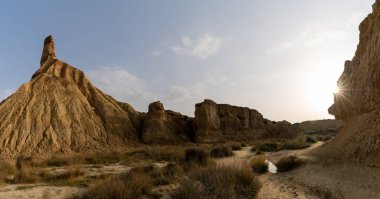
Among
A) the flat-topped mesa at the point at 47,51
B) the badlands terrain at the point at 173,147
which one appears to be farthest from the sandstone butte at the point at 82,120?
the badlands terrain at the point at 173,147

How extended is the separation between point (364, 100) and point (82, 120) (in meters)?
26.3

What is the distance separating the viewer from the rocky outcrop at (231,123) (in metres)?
39.2

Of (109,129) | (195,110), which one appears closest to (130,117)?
(109,129)

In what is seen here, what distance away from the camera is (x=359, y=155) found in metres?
9.96

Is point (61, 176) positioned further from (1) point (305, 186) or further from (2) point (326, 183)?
(2) point (326, 183)

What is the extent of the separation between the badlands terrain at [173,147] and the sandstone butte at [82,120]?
117 millimetres

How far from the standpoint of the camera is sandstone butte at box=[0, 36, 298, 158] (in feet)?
89.6

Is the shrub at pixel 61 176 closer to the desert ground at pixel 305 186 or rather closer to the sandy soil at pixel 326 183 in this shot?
the desert ground at pixel 305 186

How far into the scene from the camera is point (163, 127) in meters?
36.8

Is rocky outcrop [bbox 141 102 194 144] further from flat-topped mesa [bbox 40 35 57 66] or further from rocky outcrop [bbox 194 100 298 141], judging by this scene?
flat-topped mesa [bbox 40 35 57 66]

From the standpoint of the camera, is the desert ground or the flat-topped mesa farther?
the flat-topped mesa

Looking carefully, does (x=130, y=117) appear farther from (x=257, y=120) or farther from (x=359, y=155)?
(x=359, y=155)

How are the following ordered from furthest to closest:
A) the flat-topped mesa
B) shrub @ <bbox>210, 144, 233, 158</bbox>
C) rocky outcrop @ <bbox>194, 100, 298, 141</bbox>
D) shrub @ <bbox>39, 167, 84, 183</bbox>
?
rocky outcrop @ <bbox>194, 100, 298, 141</bbox> < the flat-topped mesa < shrub @ <bbox>210, 144, 233, 158</bbox> < shrub @ <bbox>39, 167, 84, 183</bbox>

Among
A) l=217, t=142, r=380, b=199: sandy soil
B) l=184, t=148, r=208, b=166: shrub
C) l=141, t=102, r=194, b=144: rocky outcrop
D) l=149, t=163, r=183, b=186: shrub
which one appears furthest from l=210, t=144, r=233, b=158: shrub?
l=141, t=102, r=194, b=144: rocky outcrop
